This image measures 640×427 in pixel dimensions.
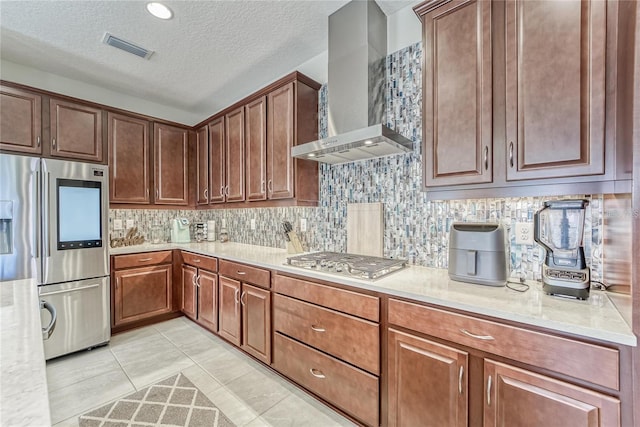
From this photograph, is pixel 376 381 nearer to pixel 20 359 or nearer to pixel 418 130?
pixel 20 359

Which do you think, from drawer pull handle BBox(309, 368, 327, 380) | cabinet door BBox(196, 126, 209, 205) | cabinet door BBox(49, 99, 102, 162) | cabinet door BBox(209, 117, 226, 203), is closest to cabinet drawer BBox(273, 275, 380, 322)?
drawer pull handle BBox(309, 368, 327, 380)

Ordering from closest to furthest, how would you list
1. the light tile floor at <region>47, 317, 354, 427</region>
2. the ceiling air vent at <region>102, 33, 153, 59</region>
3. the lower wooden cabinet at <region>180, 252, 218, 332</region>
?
the light tile floor at <region>47, 317, 354, 427</region>
the ceiling air vent at <region>102, 33, 153, 59</region>
the lower wooden cabinet at <region>180, 252, 218, 332</region>

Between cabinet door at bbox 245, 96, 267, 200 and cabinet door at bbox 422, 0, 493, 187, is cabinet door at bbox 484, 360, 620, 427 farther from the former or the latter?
cabinet door at bbox 245, 96, 267, 200

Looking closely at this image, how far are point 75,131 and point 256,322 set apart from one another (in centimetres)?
272

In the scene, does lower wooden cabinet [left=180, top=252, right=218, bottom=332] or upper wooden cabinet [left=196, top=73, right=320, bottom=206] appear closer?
upper wooden cabinet [left=196, top=73, right=320, bottom=206]

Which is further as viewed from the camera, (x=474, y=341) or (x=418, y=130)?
(x=418, y=130)

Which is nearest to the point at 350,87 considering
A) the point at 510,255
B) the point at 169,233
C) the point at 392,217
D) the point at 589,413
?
the point at 392,217

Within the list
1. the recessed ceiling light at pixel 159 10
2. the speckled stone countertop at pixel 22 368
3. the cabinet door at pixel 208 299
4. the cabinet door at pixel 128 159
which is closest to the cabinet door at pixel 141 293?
the cabinet door at pixel 208 299

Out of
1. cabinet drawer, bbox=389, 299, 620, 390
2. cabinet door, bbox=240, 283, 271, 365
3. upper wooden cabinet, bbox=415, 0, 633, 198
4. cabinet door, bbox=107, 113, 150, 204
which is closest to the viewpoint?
cabinet drawer, bbox=389, 299, 620, 390

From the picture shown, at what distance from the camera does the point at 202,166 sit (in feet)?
11.8

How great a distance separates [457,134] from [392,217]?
76 centimetres

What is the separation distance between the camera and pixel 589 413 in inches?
36.9

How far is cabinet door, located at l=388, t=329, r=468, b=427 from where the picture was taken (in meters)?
1.21

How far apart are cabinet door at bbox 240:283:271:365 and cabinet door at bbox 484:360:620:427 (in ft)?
4.89
